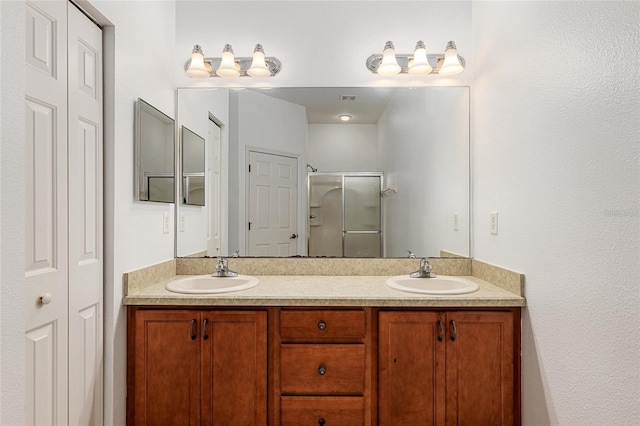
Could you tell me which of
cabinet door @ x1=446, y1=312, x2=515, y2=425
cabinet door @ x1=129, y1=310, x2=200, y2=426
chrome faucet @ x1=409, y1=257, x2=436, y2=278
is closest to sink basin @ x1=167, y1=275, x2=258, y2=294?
cabinet door @ x1=129, y1=310, x2=200, y2=426

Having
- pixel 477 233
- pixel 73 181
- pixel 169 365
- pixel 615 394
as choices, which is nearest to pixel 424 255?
pixel 477 233

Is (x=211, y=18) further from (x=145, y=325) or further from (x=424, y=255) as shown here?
(x=424, y=255)

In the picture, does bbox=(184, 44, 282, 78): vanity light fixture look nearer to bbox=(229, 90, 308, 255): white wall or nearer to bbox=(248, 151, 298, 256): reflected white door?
bbox=(229, 90, 308, 255): white wall

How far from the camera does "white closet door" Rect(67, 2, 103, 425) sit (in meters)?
1.37

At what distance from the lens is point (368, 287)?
187 centimetres

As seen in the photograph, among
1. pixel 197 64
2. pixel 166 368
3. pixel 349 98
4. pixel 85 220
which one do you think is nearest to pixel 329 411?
pixel 166 368

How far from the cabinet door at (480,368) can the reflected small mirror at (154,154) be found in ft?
5.15

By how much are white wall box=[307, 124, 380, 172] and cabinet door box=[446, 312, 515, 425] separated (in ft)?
3.39

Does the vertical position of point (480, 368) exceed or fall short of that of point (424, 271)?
it falls short

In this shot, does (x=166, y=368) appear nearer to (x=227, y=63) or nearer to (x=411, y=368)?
(x=411, y=368)

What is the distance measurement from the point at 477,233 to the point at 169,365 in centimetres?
175

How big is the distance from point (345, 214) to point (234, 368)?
1.06 meters

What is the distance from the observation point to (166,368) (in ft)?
5.49

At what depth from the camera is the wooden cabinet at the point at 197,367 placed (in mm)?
1655
